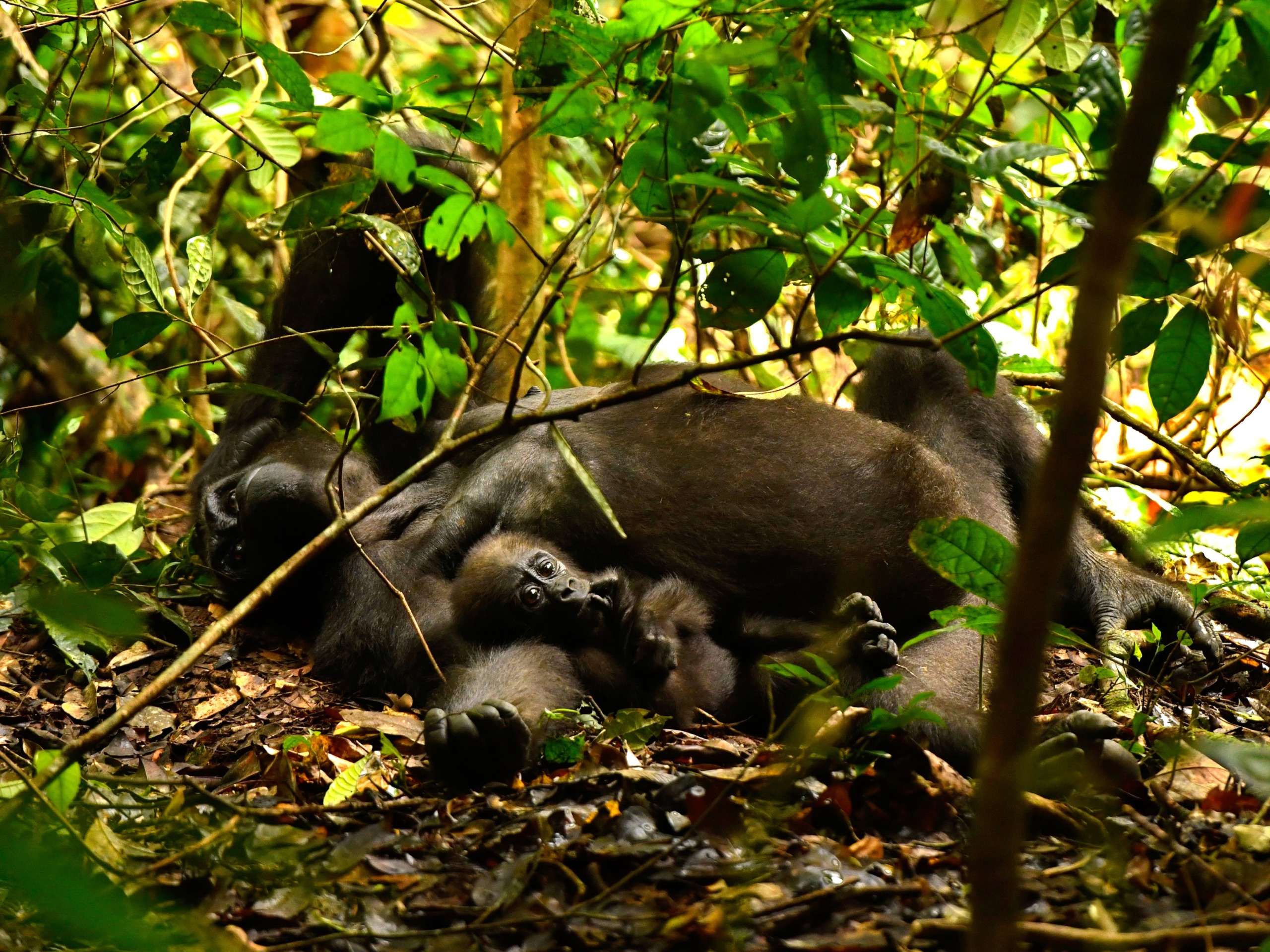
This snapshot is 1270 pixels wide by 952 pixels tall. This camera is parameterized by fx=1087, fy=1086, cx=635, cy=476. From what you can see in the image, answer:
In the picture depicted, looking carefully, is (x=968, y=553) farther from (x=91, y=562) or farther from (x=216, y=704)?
(x=91, y=562)

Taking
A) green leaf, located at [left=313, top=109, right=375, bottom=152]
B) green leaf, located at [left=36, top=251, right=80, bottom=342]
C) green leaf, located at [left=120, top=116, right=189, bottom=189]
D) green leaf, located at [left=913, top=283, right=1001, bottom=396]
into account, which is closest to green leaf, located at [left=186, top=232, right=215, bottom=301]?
green leaf, located at [left=120, top=116, right=189, bottom=189]

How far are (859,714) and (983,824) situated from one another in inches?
44.8

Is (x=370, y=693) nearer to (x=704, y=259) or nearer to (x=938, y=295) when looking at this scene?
(x=704, y=259)

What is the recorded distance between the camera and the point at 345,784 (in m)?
2.17

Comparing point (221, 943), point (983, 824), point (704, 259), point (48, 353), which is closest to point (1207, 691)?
point (704, 259)

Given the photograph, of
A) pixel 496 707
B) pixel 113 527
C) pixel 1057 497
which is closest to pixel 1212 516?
pixel 1057 497

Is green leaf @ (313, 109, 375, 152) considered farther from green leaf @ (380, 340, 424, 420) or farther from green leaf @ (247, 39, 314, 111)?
green leaf @ (247, 39, 314, 111)

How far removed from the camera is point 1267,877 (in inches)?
60.7

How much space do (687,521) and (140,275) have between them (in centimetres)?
157

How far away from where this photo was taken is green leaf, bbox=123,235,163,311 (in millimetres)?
2693

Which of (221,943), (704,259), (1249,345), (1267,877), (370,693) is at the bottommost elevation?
(370,693)

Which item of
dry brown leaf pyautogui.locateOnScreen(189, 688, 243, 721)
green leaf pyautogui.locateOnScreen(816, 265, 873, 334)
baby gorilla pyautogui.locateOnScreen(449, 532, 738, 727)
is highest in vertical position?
green leaf pyautogui.locateOnScreen(816, 265, 873, 334)

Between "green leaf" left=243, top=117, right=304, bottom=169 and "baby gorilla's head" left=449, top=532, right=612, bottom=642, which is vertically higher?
"green leaf" left=243, top=117, right=304, bottom=169

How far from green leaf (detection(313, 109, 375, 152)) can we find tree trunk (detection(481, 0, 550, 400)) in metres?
1.50
